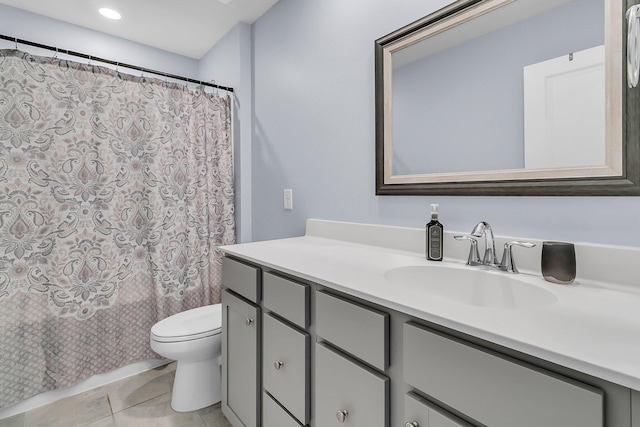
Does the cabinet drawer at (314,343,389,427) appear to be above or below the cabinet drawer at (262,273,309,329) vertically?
below

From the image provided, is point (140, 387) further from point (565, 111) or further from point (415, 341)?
point (565, 111)

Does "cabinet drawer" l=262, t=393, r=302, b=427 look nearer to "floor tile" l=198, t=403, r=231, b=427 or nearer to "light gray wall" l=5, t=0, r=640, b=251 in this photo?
"floor tile" l=198, t=403, r=231, b=427

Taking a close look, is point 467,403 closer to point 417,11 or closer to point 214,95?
point 417,11

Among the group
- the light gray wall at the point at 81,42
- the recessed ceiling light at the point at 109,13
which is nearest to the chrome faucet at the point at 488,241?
the recessed ceiling light at the point at 109,13

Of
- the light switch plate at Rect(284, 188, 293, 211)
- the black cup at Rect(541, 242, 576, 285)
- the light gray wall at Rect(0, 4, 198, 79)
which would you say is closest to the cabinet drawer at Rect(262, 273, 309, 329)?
the black cup at Rect(541, 242, 576, 285)

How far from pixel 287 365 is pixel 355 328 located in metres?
0.39

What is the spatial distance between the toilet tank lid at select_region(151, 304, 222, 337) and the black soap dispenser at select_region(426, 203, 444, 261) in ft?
3.98

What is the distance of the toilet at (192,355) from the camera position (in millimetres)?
1601

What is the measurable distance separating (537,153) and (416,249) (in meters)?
0.53

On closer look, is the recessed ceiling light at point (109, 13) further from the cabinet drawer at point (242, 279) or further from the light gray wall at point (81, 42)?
the cabinet drawer at point (242, 279)

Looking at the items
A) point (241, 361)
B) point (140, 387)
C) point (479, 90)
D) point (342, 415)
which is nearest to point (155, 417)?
point (140, 387)

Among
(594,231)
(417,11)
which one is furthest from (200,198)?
(594,231)

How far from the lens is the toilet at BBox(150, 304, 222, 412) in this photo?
160 centimetres

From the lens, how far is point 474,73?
44.1 inches
